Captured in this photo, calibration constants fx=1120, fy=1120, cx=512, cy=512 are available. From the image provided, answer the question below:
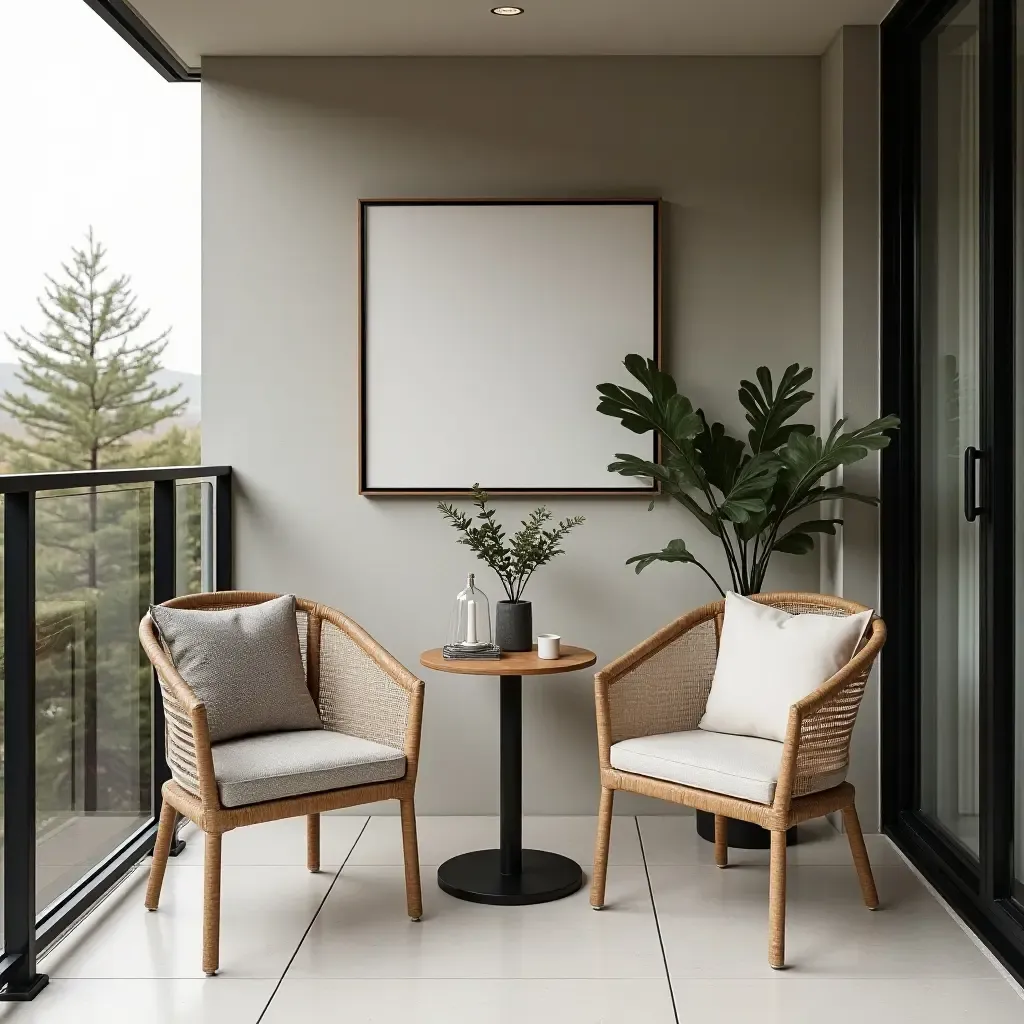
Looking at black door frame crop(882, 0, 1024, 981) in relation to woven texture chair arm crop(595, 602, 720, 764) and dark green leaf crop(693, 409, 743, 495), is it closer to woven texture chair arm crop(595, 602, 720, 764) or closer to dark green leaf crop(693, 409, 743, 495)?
dark green leaf crop(693, 409, 743, 495)

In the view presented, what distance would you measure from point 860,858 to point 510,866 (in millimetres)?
1003

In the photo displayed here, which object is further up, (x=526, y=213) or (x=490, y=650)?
(x=526, y=213)

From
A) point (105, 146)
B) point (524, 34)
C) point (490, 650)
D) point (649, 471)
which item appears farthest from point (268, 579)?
point (105, 146)

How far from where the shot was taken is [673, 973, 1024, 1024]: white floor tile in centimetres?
251

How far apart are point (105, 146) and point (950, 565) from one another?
20.3 feet

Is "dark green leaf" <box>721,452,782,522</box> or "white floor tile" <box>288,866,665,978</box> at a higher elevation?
"dark green leaf" <box>721,452,782,522</box>

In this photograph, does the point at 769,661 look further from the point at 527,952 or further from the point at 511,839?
the point at 527,952

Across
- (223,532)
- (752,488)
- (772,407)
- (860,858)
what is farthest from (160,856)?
(772,407)

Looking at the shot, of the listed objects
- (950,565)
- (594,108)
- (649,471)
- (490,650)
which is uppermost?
(594,108)

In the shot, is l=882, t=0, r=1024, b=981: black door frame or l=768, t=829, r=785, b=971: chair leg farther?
l=882, t=0, r=1024, b=981: black door frame

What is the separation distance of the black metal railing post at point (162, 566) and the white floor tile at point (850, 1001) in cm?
179

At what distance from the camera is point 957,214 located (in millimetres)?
3287

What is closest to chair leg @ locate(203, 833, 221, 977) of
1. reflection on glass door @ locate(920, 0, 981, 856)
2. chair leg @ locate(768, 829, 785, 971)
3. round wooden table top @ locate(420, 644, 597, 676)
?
round wooden table top @ locate(420, 644, 597, 676)

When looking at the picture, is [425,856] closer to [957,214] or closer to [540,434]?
[540,434]
